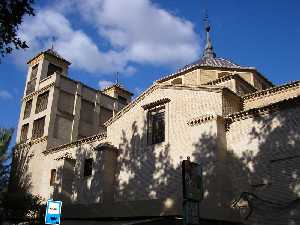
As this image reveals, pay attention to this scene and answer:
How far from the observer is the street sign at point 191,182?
7191 millimetres

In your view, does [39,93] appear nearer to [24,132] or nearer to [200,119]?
[24,132]

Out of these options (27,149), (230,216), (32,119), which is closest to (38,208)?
(27,149)

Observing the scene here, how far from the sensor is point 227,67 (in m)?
23.0

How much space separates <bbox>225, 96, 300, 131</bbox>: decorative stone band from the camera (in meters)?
14.1

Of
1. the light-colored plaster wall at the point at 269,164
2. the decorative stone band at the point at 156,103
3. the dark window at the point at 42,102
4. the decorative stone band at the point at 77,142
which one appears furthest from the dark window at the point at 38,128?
the light-colored plaster wall at the point at 269,164

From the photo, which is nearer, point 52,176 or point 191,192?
point 191,192

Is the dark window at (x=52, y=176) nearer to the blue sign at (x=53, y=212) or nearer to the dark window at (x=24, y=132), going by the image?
the dark window at (x=24, y=132)

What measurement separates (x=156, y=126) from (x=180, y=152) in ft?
8.17

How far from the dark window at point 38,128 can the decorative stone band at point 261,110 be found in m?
15.1

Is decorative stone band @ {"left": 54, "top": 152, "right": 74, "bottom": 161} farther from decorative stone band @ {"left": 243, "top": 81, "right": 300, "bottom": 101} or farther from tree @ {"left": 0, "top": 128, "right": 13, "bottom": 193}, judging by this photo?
decorative stone band @ {"left": 243, "top": 81, "right": 300, "bottom": 101}

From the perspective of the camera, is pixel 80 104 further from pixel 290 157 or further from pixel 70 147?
pixel 290 157

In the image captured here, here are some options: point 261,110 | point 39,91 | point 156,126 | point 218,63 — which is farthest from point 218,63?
point 39,91

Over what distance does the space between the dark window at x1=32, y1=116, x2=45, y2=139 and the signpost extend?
20210mm

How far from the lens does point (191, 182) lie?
751cm
